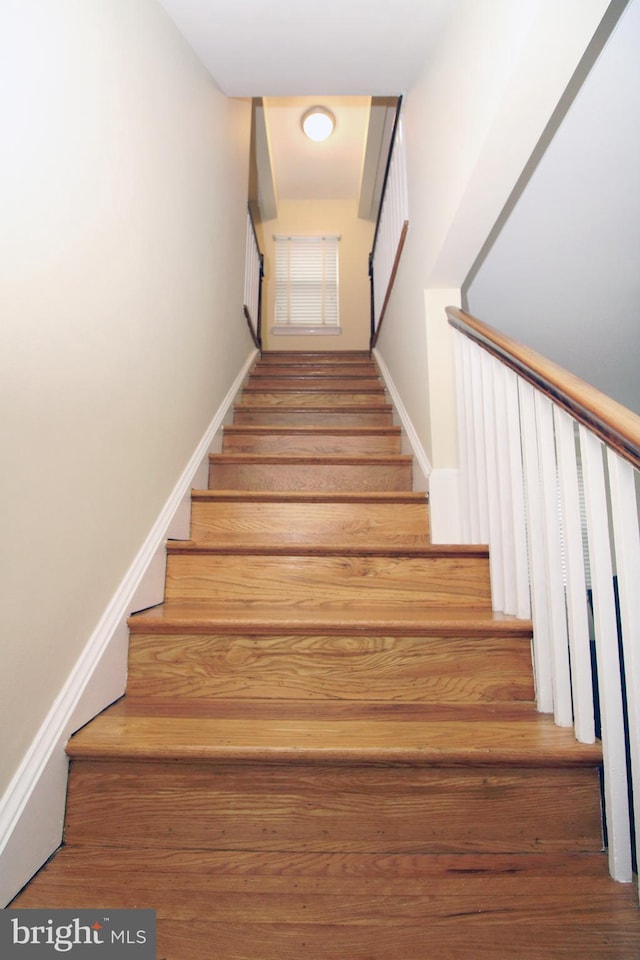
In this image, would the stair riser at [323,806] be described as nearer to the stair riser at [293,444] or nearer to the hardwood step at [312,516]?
the hardwood step at [312,516]

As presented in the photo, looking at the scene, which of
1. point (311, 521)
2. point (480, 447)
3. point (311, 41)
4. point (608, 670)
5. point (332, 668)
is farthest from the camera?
point (311, 41)

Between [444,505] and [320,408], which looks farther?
[320,408]

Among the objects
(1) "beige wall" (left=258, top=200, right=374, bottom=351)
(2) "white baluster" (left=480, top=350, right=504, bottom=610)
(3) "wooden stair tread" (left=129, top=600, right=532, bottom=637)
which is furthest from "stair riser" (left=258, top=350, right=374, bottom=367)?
(3) "wooden stair tread" (left=129, top=600, right=532, bottom=637)

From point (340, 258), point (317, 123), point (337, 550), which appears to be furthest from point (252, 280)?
point (337, 550)

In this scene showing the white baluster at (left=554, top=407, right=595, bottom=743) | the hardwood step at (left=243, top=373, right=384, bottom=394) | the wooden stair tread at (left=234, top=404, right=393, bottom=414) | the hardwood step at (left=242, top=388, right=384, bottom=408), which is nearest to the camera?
the white baluster at (left=554, top=407, right=595, bottom=743)

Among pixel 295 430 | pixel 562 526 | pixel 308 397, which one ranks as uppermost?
pixel 308 397

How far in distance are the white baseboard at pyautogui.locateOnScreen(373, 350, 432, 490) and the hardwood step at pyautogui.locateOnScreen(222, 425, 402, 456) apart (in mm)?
112

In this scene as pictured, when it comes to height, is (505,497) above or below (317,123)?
below

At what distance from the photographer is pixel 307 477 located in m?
2.13

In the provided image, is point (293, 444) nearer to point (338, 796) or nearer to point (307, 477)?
point (307, 477)

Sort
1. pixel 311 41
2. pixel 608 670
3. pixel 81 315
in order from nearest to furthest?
pixel 608 670 < pixel 81 315 < pixel 311 41

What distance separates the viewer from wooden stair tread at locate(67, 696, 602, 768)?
3.01 feet

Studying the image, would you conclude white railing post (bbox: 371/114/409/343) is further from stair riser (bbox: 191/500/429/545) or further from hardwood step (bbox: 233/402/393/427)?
stair riser (bbox: 191/500/429/545)

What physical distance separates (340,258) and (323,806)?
5.08 meters
